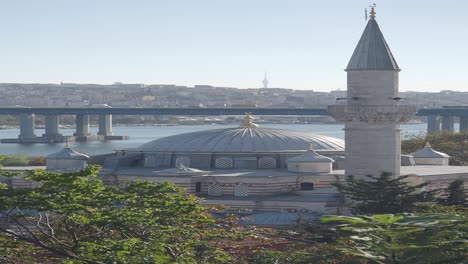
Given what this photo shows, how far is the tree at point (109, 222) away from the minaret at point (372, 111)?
13284 mm

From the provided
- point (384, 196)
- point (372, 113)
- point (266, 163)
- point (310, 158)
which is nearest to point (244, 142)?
point (266, 163)

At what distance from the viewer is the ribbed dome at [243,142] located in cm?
4494

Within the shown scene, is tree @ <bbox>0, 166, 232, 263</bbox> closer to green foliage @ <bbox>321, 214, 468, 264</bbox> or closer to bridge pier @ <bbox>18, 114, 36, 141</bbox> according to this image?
green foliage @ <bbox>321, 214, 468, 264</bbox>

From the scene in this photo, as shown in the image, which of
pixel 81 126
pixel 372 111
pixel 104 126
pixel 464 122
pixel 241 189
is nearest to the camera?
pixel 372 111

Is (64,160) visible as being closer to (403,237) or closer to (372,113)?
(372,113)

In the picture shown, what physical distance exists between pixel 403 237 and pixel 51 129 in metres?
139

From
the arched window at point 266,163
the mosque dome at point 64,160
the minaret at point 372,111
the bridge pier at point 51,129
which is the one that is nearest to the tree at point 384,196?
the minaret at point 372,111

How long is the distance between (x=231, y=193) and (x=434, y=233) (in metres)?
23.6

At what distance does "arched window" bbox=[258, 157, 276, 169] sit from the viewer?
4434 cm

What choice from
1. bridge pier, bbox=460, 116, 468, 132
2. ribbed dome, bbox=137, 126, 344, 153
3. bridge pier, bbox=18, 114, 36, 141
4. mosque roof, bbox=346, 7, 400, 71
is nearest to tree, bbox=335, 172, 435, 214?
mosque roof, bbox=346, 7, 400, 71

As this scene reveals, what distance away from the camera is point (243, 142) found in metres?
45.3

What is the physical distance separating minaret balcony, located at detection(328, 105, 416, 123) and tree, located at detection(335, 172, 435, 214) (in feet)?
10.7

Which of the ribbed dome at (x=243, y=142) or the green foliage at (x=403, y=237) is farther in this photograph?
the ribbed dome at (x=243, y=142)

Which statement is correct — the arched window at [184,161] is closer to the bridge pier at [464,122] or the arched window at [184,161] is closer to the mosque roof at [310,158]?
the mosque roof at [310,158]
